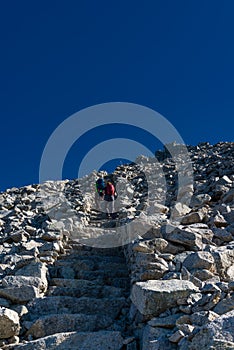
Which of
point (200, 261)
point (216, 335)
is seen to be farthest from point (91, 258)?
point (216, 335)

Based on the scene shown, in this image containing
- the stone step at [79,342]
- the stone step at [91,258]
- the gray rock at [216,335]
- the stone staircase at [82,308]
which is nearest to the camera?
the gray rock at [216,335]

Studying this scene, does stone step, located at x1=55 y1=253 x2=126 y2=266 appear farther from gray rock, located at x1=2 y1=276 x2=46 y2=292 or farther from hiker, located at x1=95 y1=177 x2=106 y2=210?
hiker, located at x1=95 y1=177 x2=106 y2=210

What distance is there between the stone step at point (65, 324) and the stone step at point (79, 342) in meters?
0.51

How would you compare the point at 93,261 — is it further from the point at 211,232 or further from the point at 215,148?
A: the point at 215,148

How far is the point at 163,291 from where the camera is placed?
6.55 m

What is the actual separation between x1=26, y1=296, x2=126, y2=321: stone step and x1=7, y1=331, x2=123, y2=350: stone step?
1.12m

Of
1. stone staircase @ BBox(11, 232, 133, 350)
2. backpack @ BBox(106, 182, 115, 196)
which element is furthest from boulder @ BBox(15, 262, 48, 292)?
backpack @ BBox(106, 182, 115, 196)

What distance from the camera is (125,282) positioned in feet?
31.4

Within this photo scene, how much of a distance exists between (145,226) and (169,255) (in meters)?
2.75

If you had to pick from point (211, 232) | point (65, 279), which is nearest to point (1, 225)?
point (65, 279)

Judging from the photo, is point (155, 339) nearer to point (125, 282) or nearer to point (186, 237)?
point (186, 237)

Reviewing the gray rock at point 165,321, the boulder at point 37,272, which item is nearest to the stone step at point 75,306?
the boulder at point 37,272

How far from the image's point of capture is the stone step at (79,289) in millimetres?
8823

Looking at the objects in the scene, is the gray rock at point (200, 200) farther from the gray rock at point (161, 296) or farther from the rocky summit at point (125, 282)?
the gray rock at point (161, 296)
